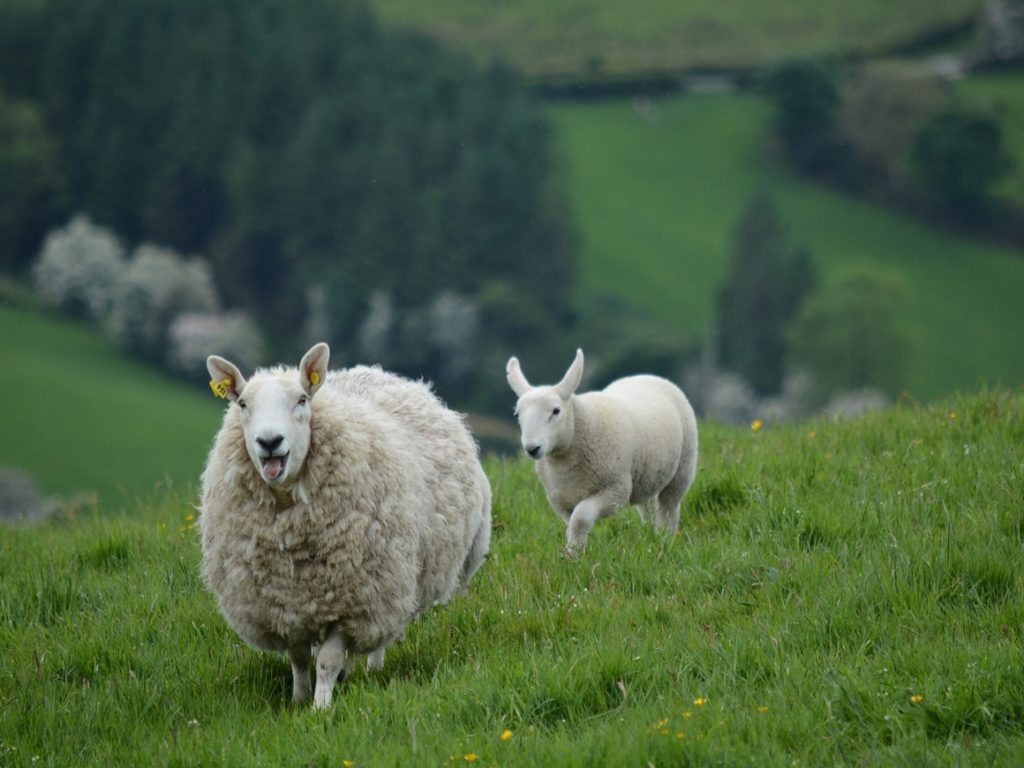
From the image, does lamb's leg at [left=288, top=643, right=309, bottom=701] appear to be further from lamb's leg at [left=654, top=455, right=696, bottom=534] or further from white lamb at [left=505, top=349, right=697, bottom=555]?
lamb's leg at [left=654, top=455, right=696, bottom=534]

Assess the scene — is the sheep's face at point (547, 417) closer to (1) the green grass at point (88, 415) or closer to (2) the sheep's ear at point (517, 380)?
(2) the sheep's ear at point (517, 380)

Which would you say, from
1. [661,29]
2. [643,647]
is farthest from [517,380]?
[661,29]

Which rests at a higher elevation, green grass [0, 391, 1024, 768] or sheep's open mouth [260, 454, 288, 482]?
sheep's open mouth [260, 454, 288, 482]

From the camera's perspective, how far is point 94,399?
5956 centimetres

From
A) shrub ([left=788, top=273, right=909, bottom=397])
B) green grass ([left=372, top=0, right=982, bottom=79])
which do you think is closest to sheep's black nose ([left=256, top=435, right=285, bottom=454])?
shrub ([left=788, top=273, right=909, bottom=397])

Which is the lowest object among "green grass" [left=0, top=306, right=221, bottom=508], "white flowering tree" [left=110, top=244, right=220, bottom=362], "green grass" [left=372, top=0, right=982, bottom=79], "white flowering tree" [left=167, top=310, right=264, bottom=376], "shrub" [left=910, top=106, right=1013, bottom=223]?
"green grass" [left=0, top=306, right=221, bottom=508]

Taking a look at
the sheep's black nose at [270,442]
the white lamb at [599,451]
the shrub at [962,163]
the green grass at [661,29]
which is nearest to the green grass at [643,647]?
the white lamb at [599,451]

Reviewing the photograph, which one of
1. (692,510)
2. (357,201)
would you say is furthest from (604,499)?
(357,201)

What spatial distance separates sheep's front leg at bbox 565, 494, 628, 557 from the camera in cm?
684

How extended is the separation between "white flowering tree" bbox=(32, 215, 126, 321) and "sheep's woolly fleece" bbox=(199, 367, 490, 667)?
69.9 m

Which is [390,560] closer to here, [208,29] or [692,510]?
[692,510]

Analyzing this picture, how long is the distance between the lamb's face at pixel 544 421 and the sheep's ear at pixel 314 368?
1430 millimetres

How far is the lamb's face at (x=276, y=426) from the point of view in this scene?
17.7ft

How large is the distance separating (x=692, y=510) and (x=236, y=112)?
8593cm
